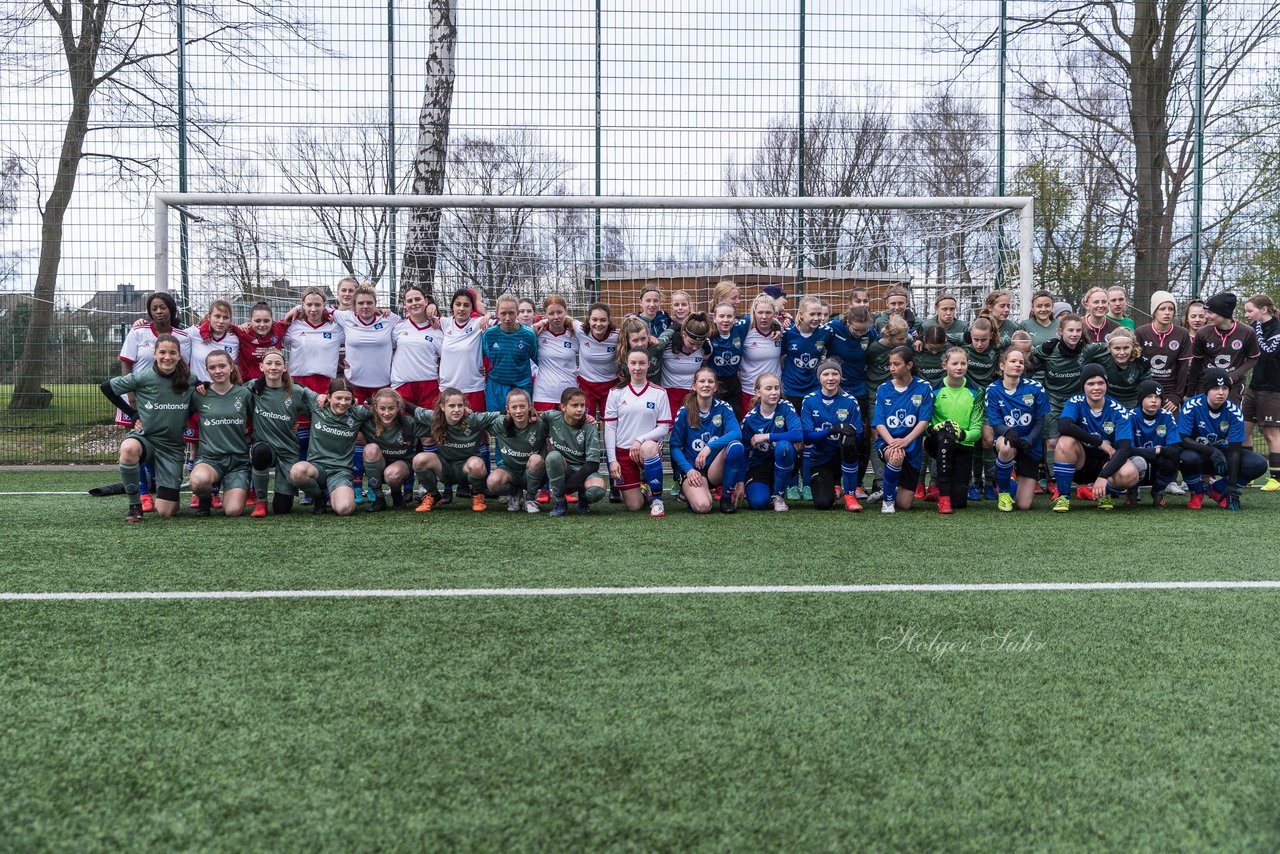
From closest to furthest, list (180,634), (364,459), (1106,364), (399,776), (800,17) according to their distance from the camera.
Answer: (399,776) → (180,634) → (364,459) → (1106,364) → (800,17)

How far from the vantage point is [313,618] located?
145 inches

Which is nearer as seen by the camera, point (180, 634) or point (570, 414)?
point (180, 634)

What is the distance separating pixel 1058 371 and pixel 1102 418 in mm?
597

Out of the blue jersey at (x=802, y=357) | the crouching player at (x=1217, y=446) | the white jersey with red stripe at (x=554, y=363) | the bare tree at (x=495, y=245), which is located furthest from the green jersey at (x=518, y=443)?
the crouching player at (x=1217, y=446)

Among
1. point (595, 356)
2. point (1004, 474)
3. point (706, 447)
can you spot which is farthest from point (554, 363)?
point (1004, 474)

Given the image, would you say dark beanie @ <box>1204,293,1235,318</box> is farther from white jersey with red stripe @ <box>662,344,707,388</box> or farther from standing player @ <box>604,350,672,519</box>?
standing player @ <box>604,350,672,519</box>

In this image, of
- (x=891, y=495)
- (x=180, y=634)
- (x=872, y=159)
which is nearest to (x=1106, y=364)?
(x=891, y=495)

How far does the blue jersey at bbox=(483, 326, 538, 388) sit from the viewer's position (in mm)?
7312

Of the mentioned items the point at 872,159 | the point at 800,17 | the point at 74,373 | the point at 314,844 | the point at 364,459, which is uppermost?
the point at 800,17

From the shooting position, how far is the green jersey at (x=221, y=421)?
657 centimetres

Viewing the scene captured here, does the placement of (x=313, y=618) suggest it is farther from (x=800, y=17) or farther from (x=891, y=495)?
(x=800, y=17)

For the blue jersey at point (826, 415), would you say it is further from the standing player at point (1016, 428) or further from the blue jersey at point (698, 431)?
the standing player at point (1016, 428)

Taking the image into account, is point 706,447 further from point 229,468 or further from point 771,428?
point 229,468

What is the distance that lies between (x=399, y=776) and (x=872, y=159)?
8501 millimetres
